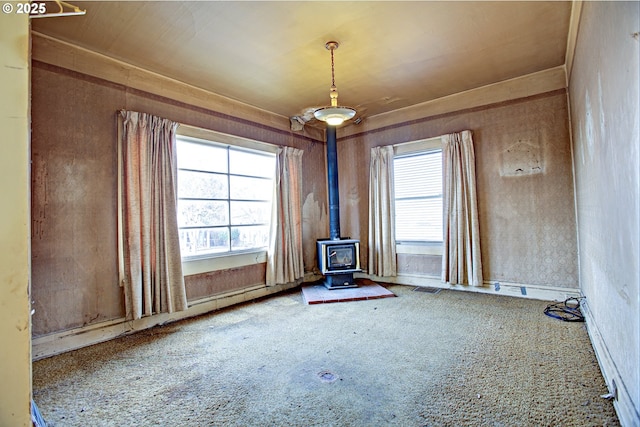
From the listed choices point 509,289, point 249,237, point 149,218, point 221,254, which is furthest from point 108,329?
point 509,289

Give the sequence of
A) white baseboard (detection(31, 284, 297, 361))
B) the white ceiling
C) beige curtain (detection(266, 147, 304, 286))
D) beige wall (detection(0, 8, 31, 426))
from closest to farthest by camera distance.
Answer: beige wall (detection(0, 8, 31, 426)), the white ceiling, white baseboard (detection(31, 284, 297, 361)), beige curtain (detection(266, 147, 304, 286))

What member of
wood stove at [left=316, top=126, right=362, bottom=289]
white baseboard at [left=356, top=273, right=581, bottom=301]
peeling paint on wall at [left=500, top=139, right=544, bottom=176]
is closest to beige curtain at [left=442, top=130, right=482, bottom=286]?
white baseboard at [left=356, top=273, right=581, bottom=301]

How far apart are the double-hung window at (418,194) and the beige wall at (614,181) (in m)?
1.97

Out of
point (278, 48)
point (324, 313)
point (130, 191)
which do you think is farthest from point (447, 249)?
point (130, 191)

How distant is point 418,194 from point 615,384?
10.5ft

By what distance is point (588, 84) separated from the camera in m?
2.27

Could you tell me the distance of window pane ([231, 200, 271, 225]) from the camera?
13.7 feet

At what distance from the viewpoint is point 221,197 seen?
4000 mm

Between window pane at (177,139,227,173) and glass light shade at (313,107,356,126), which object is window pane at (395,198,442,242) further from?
window pane at (177,139,227,173)

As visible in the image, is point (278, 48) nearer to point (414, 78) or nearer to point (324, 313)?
point (414, 78)

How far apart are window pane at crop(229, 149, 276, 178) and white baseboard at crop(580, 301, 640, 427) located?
12.8 feet

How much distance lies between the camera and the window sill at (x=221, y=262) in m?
3.61

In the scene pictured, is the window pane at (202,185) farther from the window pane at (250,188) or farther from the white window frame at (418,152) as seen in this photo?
the white window frame at (418,152)

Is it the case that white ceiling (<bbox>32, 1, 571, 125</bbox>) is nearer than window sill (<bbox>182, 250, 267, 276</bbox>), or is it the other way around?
white ceiling (<bbox>32, 1, 571, 125</bbox>)
